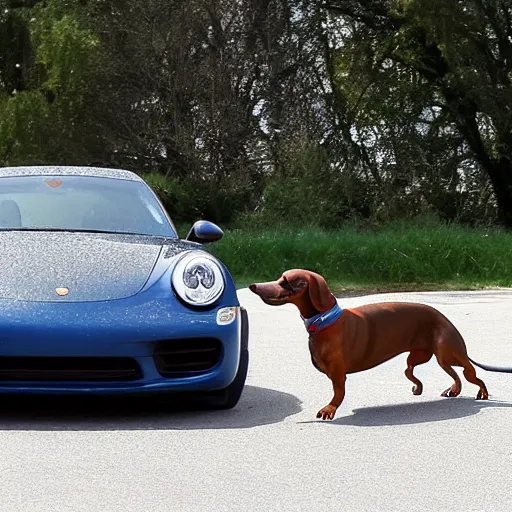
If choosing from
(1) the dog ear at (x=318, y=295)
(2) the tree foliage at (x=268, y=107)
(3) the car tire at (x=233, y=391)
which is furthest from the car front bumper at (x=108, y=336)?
(2) the tree foliage at (x=268, y=107)

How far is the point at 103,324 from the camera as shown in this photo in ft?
19.7

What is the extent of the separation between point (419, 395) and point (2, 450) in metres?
2.68

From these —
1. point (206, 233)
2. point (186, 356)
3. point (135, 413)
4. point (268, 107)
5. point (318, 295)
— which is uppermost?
point (268, 107)

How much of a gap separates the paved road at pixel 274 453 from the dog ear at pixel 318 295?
0.57m

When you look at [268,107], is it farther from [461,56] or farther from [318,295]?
→ [318,295]

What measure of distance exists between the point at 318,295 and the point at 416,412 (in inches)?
34.8

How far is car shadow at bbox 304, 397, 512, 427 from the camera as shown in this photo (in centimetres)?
636

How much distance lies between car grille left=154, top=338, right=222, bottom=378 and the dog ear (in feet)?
1.67

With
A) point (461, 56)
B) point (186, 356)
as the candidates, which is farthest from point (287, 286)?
point (461, 56)

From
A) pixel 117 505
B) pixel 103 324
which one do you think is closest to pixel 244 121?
pixel 103 324

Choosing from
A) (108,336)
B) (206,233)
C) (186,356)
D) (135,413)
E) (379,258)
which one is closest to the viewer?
(108,336)

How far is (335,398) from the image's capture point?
6359 mm

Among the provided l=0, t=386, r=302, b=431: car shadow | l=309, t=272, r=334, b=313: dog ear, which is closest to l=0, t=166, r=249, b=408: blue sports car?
l=0, t=386, r=302, b=431: car shadow

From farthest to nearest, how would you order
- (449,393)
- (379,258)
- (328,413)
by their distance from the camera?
1. (379,258)
2. (449,393)
3. (328,413)
